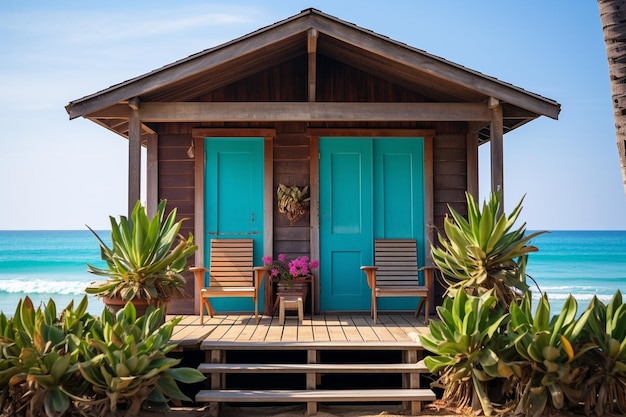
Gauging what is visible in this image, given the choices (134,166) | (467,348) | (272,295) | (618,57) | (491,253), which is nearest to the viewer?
(618,57)

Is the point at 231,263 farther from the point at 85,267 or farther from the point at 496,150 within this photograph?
the point at 85,267

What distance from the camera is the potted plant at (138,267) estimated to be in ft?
18.9

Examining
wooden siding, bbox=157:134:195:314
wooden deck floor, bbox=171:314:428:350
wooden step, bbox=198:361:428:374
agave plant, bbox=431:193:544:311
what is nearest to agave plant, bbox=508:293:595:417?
agave plant, bbox=431:193:544:311

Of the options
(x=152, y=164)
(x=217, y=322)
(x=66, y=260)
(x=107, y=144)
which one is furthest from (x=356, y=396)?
(x=107, y=144)

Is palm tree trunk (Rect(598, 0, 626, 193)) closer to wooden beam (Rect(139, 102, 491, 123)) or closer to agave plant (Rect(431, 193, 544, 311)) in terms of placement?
agave plant (Rect(431, 193, 544, 311))

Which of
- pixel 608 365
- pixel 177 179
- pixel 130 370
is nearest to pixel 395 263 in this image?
pixel 177 179

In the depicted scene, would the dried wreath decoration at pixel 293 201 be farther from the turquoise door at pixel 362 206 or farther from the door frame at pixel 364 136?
the turquoise door at pixel 362 206

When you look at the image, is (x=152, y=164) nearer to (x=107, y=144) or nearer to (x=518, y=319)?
(x=518, y=319)

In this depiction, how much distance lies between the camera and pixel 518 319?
16.7ft

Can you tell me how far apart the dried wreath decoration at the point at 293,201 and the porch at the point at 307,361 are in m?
1.43

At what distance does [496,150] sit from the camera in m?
6.69

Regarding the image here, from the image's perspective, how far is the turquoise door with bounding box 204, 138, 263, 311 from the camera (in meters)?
8.15

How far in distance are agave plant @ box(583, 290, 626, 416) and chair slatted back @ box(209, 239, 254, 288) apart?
4113 mm

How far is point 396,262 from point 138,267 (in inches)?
135
